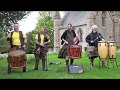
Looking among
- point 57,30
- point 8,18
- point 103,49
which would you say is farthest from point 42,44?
point 57,30

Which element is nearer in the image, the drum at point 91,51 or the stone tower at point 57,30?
the drum at point 91,51

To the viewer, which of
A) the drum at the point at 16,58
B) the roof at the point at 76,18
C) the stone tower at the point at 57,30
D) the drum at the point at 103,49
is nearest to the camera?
A: the drum at the point at 16,58

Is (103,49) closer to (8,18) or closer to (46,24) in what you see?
(8,18)

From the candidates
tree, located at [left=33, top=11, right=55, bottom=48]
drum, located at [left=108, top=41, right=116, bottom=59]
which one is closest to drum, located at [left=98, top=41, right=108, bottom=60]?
drum, located at [left=108, top=41, right=116, bottom=59]

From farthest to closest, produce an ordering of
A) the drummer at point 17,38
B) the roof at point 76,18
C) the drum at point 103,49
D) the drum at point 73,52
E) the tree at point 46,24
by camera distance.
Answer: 1. the tree at point 46,24
2. the roof at point 76,18
3. the drum at point 103,49
4. the drum at point 73,52
5. the drummer at point 17,38

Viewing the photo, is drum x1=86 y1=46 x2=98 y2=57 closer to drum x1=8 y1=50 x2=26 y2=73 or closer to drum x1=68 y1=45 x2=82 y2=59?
drum x1=68 y1=45 x2=82 y2=59

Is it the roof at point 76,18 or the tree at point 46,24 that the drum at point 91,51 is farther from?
the tree at point 46,24

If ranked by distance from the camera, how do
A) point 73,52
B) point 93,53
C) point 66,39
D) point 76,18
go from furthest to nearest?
point 76,18 < point 93,53 < point 66,39 < point 73,52

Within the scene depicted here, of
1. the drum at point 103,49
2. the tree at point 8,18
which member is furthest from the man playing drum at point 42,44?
the tree at point 8,18

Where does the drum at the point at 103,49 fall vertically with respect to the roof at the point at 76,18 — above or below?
below

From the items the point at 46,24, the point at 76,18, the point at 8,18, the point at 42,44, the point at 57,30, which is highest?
the point at 76,18

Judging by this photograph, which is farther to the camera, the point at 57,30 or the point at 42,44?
the point at 57,30
